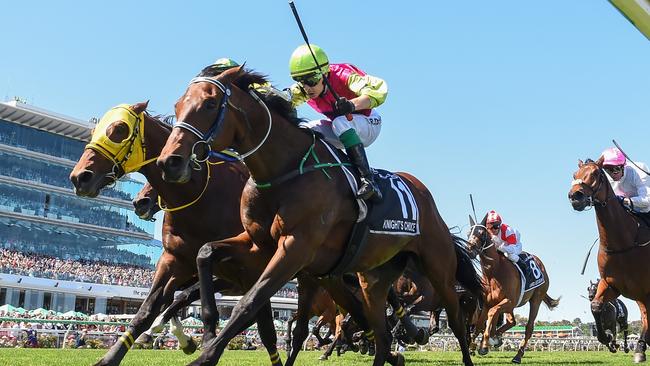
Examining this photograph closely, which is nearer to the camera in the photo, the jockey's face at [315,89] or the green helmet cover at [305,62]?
the green helmet cover at [305,62]

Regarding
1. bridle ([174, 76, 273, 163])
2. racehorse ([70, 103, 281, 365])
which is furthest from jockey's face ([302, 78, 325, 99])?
racehorse ([70, 103, 281, 365])

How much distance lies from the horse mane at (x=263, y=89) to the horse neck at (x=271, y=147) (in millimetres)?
86

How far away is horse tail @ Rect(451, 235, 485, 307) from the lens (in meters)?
8.00

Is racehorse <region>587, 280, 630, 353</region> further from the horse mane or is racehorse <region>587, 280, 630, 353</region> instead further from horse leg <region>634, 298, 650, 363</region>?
the horse mane

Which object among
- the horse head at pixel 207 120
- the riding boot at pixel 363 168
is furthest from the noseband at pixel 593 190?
the horse head at pixel 207 120

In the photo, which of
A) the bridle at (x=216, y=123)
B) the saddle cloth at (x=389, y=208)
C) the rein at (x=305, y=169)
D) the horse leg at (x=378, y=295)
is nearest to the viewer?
the bridle at (x=216, y=123)

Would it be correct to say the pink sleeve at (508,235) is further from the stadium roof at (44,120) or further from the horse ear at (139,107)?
the stadium roof at (44,120)

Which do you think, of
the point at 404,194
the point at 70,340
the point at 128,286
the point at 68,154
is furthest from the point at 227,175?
the point at 68,154

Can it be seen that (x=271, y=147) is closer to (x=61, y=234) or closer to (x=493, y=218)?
(x=493, y=218)

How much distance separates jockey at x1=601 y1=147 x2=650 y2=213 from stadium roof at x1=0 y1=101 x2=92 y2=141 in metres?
63.1

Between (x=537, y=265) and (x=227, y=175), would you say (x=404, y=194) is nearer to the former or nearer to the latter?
(x=227, y=175)

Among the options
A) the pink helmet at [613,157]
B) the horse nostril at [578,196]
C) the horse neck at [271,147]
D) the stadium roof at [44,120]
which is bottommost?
the horse neck at [271,147]

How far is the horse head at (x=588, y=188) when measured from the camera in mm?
8844

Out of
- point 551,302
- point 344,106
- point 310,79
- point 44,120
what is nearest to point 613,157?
point 344,106
